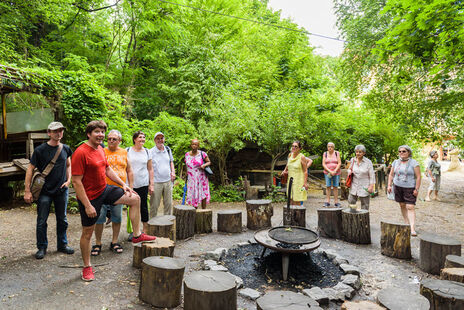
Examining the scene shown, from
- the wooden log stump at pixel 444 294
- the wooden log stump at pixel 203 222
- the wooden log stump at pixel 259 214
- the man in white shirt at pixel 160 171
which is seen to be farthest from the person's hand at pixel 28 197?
the wooden log stump at pixel 444 294

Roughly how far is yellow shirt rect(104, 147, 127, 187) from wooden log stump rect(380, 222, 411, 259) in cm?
472

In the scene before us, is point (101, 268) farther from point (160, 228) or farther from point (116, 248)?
point (160, 228)

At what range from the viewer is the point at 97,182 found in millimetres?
3529

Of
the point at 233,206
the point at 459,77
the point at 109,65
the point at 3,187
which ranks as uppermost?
the point at 109,65

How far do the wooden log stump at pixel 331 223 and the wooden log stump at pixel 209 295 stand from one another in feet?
12.1

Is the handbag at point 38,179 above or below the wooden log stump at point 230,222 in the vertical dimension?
above

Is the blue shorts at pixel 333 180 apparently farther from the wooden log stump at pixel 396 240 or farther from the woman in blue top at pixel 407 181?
the wooden log stump at pixel 396 240

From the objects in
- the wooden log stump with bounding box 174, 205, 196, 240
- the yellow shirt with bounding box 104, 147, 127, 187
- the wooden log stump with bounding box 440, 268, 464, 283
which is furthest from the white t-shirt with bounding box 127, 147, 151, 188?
the wooden log stump with bounding box 440, 268, 464, 283

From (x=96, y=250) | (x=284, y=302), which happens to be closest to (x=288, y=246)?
(x=284, y=302)

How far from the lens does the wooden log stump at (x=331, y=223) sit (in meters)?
5.88

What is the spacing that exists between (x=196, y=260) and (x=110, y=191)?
1907 mm

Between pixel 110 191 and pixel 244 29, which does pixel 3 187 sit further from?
pixel 244 29

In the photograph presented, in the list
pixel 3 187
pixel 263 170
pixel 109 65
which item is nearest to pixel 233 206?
pixel 263 170

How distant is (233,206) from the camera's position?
9.77 m
